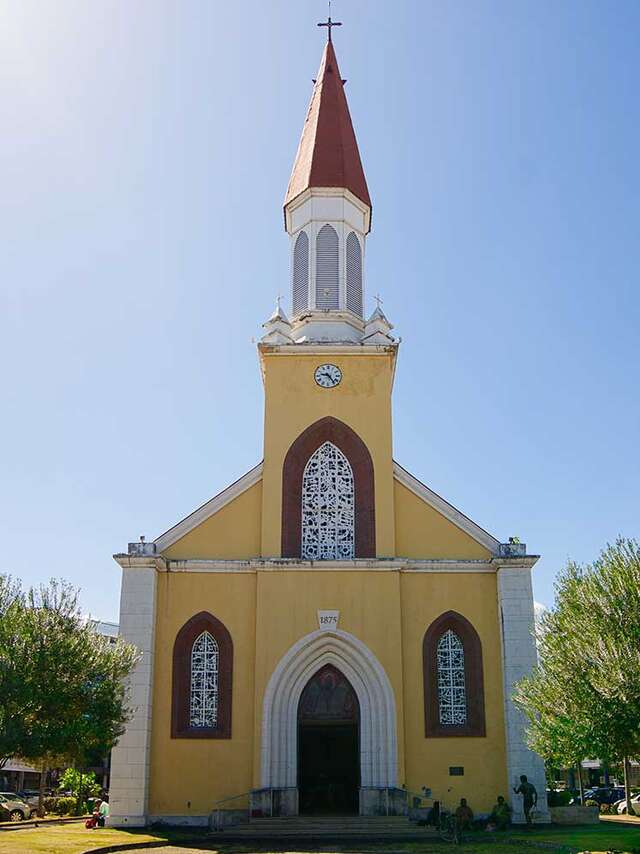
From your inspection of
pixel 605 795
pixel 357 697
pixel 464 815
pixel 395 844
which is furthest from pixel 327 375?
pixel 605 795

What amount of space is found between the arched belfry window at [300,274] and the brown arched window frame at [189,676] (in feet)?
35.6

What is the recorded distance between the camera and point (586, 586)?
20.2 meters

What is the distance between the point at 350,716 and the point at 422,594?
4.15 metres

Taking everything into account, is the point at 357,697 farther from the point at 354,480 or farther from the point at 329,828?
the point at 354,480

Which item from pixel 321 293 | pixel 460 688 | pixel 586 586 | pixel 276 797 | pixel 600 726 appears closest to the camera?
pixel 600 726

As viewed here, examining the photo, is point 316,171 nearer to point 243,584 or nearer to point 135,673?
point 243,584

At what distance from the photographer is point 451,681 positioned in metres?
27.8

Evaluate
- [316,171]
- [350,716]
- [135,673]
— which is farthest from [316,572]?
[316,171]

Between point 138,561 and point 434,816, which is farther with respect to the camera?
point 138,561

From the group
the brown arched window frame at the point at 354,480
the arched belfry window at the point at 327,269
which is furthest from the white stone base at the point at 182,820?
the arched belfry window at the point at 327,269

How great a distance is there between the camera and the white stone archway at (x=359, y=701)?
2647 centimetres

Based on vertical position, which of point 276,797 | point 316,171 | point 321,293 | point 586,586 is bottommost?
point 276,797

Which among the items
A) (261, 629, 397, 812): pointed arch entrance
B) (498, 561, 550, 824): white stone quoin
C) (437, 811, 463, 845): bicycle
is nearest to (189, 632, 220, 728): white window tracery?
(261, 629, 397, 812): pointed arch entrance

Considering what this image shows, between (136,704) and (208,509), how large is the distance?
6151 mm
